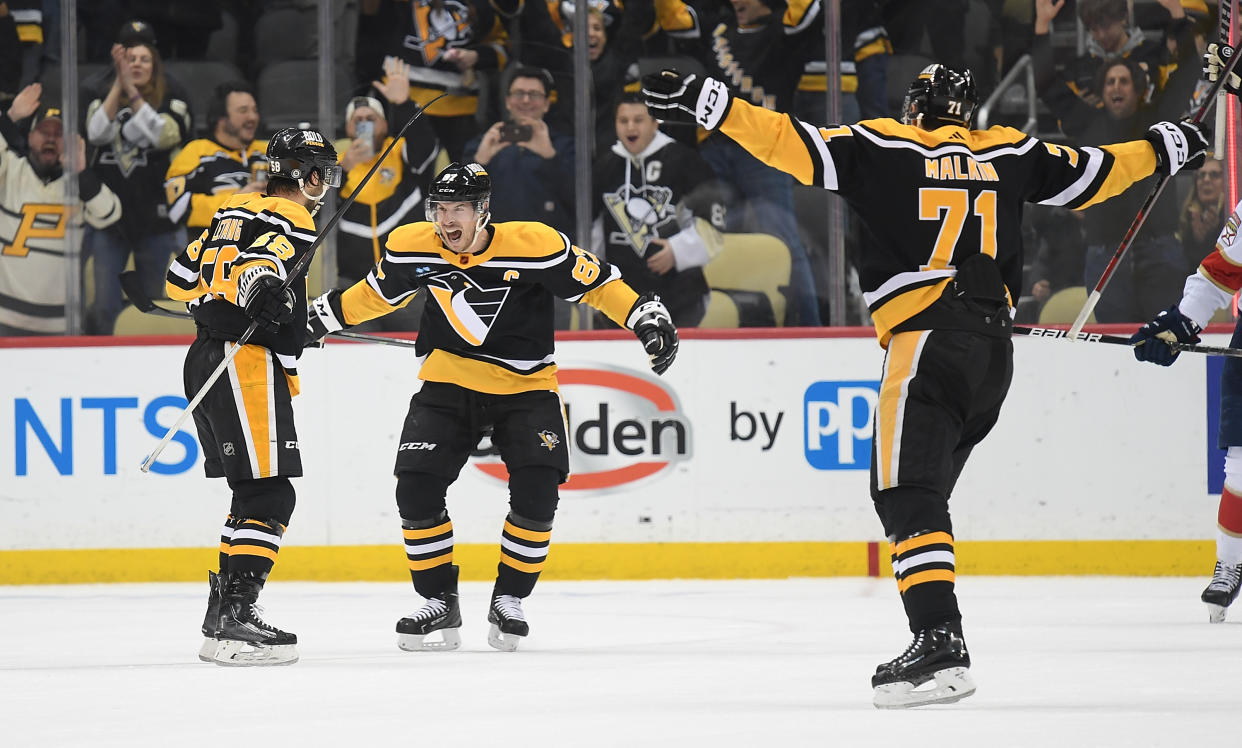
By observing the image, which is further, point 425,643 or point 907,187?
point 425,643

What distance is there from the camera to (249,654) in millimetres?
3748

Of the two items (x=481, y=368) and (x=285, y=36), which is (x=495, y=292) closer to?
(x=481, y=368)

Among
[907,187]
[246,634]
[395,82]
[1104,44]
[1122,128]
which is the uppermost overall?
[1104,44]

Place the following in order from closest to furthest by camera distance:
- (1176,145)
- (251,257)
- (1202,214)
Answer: (1176,145) → (251,257) → (1202,214)

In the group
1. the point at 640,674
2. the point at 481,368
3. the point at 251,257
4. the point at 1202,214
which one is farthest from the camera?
the point at 1202,214

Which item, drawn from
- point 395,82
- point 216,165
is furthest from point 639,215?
point 216,165

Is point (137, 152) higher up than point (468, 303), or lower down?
higher up

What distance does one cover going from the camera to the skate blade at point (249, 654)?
147 inches

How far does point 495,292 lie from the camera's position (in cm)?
415

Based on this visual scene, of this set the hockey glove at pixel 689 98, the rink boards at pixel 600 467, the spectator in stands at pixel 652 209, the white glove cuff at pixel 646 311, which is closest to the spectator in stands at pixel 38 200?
the rink boards at pixel 600 467

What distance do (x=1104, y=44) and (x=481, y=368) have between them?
3.56 meters

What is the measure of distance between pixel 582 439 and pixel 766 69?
1843 mm

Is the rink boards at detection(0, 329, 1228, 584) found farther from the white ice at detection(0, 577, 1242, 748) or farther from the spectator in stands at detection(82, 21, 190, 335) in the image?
the spectator in stands at detection(82, 21, 190, 335)

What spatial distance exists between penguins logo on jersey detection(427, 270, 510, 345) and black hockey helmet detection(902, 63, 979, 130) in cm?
138
